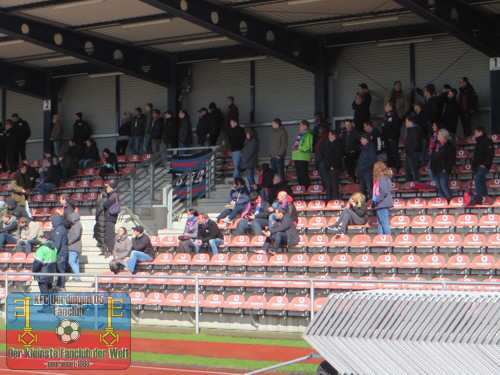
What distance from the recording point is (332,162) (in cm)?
2139

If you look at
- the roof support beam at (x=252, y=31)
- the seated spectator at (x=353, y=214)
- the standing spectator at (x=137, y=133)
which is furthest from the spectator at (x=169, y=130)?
the seated spectator at (x=353, y=214)

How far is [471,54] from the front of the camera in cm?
2380

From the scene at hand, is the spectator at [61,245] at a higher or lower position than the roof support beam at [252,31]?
lower

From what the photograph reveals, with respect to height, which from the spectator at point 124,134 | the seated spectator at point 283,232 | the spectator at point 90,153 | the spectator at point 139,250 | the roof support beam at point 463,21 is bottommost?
the spectator at point 139,250

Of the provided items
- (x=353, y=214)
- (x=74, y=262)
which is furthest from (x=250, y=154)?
(x=74, y=262)

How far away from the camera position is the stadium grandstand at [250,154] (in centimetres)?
1838

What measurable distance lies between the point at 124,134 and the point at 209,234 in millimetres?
9050

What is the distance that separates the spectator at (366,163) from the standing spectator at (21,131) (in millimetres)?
12486

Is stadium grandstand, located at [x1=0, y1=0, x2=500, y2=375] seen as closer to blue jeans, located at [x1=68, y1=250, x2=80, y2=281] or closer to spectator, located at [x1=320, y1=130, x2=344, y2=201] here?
spectator, located at [x1=320, y1=130, x2=344, y2=201]

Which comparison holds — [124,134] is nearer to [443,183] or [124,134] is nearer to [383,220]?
[443,183]

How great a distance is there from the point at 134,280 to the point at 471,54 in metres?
10.1

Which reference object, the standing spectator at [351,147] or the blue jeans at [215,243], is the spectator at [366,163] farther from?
the blue jeans at [215,243]

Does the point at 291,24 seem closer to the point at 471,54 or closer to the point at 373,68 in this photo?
the point at 373,68

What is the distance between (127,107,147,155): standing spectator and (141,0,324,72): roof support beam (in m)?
4.95
